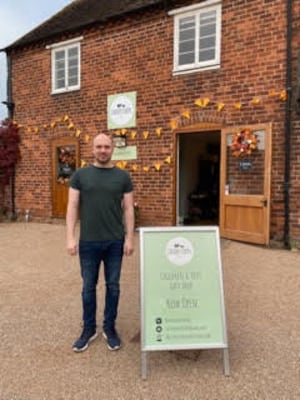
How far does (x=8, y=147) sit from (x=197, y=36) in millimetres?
6475

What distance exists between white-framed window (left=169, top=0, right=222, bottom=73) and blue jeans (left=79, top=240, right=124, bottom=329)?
5707 mm

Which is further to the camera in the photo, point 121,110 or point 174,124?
point 121,110

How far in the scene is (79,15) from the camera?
416 inches

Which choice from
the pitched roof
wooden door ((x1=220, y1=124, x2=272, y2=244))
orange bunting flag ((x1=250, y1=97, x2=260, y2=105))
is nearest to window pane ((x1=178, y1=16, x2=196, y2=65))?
the pitched roof

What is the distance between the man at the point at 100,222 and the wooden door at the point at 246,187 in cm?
435

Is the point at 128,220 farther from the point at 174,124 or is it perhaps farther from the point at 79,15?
the point at 79,15

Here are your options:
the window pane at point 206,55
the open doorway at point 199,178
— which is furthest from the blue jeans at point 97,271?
the open doorway at point 199,178

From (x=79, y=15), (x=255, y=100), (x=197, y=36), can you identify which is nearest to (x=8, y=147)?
(x=79, y=15)

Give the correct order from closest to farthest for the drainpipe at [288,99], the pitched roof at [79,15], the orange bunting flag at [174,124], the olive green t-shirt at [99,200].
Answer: the olive green t-shirt at [99,200] < the drainpipe at [288,99] < the orange bunting flag at [174,124] < the pitched roof at [79,15]

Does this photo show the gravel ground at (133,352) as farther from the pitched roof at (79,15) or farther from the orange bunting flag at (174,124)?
the pitched roof at (79,15)

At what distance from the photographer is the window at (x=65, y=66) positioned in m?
9.86

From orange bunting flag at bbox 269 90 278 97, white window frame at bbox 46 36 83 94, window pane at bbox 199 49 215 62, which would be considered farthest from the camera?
white window frame at bbox 46 36 83 94

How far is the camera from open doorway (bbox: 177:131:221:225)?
1077 cm

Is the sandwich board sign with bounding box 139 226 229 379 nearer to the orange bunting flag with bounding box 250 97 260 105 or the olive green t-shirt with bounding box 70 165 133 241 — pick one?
the olive green t-shirt with bounding box 70 165 133 241
